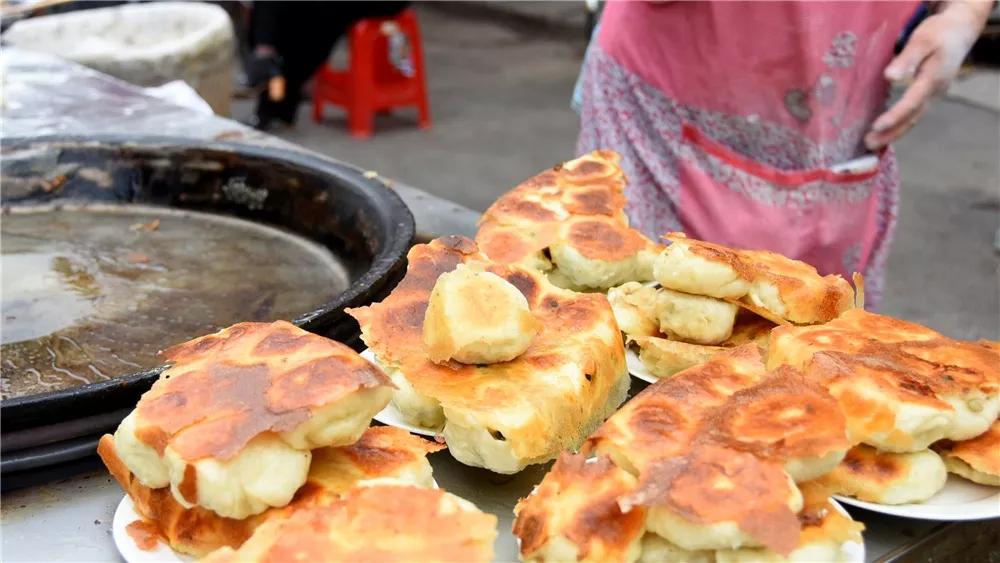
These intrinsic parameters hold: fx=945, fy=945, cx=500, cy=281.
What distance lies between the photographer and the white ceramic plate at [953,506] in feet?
3.64

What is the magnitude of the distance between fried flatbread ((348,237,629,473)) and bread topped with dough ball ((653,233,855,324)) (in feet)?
0.39

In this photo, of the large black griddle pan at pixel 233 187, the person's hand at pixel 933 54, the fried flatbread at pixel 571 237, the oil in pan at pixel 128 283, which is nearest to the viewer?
the fried flatbread at pixel 571 237

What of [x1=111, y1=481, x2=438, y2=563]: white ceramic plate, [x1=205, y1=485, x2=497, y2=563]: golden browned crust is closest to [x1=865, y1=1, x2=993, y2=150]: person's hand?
[x1=205, y1=485, x2=497, y2=563]: golden browned crust

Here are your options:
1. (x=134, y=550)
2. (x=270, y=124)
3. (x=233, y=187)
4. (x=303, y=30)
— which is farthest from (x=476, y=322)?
(x=270, y=124)

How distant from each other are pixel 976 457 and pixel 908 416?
125mm

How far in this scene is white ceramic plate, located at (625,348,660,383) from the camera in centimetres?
142

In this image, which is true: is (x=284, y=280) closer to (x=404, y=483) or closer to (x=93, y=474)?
(x=93, y=474)

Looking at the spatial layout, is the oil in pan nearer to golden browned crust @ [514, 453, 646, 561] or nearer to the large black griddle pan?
the large black griddle pan

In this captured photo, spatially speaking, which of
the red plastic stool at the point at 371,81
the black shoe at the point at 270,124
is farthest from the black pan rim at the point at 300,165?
the black shoe at the point at 270,124

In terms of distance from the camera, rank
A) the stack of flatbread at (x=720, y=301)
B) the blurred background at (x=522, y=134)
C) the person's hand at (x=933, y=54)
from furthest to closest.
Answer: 1. the blurred background at (x=522, y=134)
2. the person's hand at (x=933, y=54)
3. the stack of flatbread at (x=720, y=301)

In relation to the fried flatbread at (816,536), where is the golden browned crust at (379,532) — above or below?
below

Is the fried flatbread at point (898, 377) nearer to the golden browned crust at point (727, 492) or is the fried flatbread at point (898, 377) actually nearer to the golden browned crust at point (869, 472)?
the golden browned crust at point (869, 472)

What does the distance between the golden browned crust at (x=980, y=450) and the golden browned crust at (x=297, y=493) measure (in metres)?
0.63

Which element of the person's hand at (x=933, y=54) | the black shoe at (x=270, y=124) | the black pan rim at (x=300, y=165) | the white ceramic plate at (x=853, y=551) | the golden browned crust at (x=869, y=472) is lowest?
the black shoe at (x=270, y=124)
